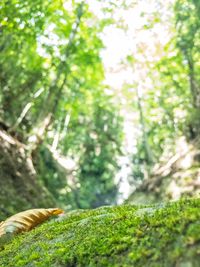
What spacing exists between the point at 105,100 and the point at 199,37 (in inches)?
309

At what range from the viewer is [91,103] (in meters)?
19.5

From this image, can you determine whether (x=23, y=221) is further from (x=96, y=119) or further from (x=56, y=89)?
(x=96, y=119)

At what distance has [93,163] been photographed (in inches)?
720

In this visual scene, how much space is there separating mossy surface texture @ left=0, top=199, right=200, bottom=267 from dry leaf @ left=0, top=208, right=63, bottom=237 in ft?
1.82

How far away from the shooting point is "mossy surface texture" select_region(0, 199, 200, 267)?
2080mm

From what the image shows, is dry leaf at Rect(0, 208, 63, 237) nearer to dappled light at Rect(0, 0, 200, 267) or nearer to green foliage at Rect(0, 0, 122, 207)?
dappled light at Rect(0, 0, 200, 267)

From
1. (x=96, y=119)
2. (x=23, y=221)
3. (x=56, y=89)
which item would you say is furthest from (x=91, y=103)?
(x=23, y=221)

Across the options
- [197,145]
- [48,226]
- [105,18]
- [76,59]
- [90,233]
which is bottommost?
[90,233]

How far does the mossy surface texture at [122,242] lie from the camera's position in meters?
2.08

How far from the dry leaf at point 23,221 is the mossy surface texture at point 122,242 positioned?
555 mm

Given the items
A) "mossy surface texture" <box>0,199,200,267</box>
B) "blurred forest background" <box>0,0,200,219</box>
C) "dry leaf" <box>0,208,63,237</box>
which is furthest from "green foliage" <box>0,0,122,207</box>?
"mossy surface texture" <box>0,199,200,267</box>

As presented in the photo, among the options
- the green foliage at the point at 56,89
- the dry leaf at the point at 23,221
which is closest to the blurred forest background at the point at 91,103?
the green foliage at the point at 56,89

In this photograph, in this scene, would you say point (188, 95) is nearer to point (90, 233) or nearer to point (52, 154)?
point (52, 154)

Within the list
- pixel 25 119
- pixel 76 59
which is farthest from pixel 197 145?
pixel 25 119
